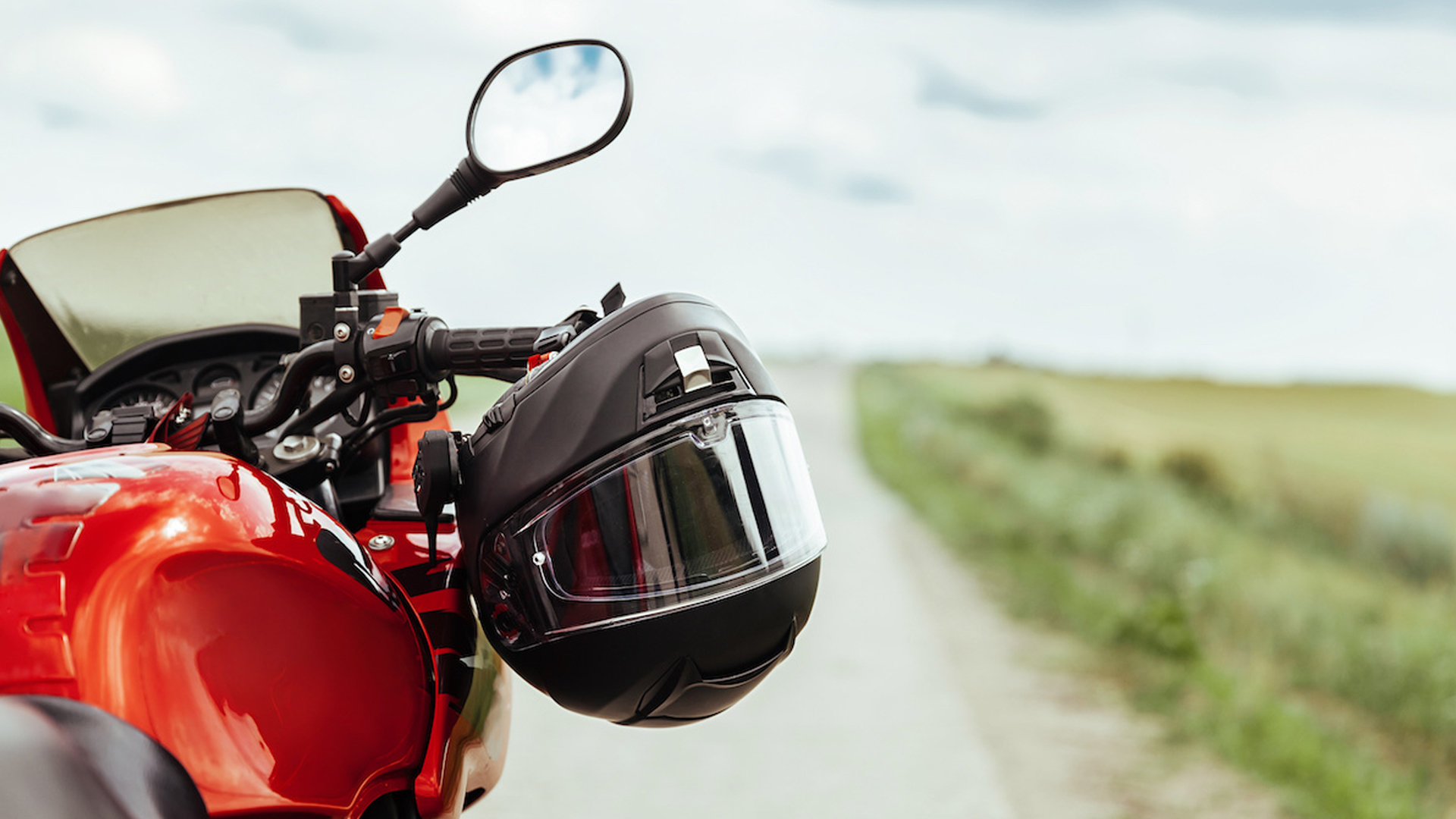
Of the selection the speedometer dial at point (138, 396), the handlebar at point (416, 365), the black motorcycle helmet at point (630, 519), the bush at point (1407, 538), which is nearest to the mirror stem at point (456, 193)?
the handlebar at point (416, 365)

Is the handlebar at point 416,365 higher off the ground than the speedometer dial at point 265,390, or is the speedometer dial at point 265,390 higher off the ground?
the handlebar at point 416,365

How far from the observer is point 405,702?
1425 millimetres

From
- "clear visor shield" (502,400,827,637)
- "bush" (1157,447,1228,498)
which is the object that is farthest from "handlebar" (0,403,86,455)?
"bush" (1157,447,1228,498)

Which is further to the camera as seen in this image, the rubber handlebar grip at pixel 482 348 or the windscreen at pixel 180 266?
the windscreen at pixel 180 266

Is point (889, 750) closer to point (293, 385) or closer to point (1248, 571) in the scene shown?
point (293, 385)

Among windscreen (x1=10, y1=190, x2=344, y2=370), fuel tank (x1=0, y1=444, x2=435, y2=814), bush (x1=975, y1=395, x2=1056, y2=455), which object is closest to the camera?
fuel tank (x1=0, y1=444, x2=435, y2=814)

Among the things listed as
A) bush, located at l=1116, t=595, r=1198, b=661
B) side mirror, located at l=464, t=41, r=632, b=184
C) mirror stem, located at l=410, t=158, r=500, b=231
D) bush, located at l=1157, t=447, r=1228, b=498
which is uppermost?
side mirror, located at l=464, t=41, r=632, b=184

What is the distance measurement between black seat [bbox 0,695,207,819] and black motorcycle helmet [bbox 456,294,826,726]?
0.54m

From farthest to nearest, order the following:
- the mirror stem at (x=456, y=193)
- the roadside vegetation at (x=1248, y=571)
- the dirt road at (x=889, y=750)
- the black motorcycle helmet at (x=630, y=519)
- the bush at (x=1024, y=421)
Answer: the bush at (x=1024, y=421), the roadside vegetation at (x=1248, y=571), the dirt road at (x=889, y=750), the mirror stem at (x=456, y=193), the black motorcycle helmet at (x=630, y=519)

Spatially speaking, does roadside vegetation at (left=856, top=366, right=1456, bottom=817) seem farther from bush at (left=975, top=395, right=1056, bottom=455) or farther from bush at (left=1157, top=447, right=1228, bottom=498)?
bush at (left=975, top=395, right=1056, bottom=455)

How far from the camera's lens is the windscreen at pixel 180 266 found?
2307mm

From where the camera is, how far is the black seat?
966 millimetres

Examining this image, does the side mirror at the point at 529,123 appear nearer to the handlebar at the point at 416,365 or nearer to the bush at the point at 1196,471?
the handlebar at the point at 416,365

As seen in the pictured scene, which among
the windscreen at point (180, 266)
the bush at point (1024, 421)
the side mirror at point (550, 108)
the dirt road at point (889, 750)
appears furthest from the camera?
the bush at point (1024, 421)
